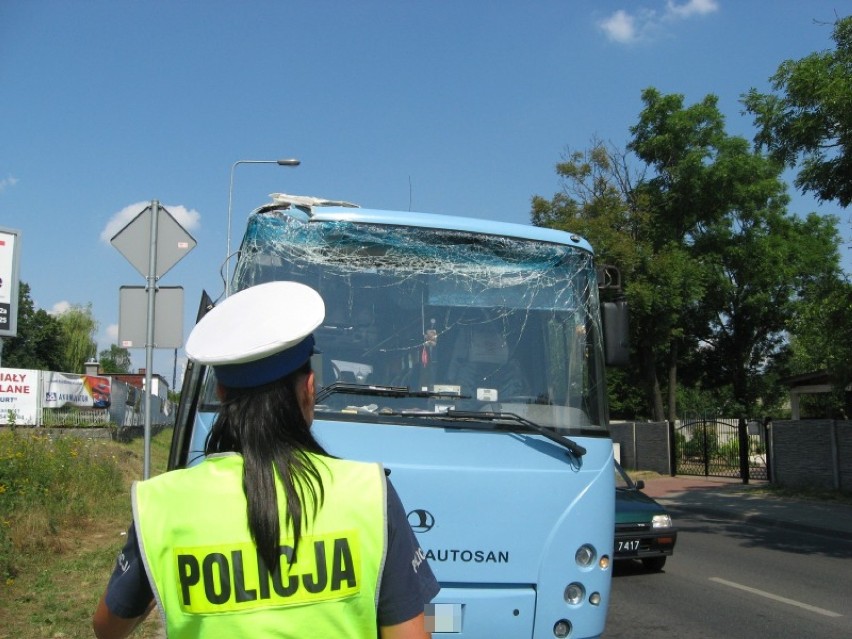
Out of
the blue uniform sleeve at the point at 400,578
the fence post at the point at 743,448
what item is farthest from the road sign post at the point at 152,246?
the fence post at the point at 743,448

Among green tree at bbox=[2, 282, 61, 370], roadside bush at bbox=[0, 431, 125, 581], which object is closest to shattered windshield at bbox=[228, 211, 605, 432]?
roadside bush at bbox=[0, 431, 125, 581]

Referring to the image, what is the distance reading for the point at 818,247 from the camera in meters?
39.5

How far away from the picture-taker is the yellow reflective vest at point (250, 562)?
1815 mm

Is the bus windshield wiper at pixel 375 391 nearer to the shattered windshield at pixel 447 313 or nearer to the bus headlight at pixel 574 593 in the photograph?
the shattered windshield at pixel 447 313

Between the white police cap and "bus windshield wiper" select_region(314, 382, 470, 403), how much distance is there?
8.68 feet

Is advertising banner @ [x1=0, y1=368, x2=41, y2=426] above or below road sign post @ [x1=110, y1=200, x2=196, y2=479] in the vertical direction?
below

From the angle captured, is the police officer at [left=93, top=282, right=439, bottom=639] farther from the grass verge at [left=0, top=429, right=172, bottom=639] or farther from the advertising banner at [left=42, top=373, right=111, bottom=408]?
the advertising banner at [left=42, top=373, right=111, bottom=408]

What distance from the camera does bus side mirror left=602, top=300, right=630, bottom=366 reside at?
18.0 ft

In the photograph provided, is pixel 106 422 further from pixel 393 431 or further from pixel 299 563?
pixel 299 563

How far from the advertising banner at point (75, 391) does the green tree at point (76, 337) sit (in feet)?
167

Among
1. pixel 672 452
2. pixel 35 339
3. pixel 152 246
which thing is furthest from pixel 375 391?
pixel 35 339

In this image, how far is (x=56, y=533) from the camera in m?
10.4

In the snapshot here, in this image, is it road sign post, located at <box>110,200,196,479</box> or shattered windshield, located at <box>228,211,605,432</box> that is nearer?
shattered windshield, located at <box>228,211,605,432</box>

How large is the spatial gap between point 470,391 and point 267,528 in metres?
3.16
